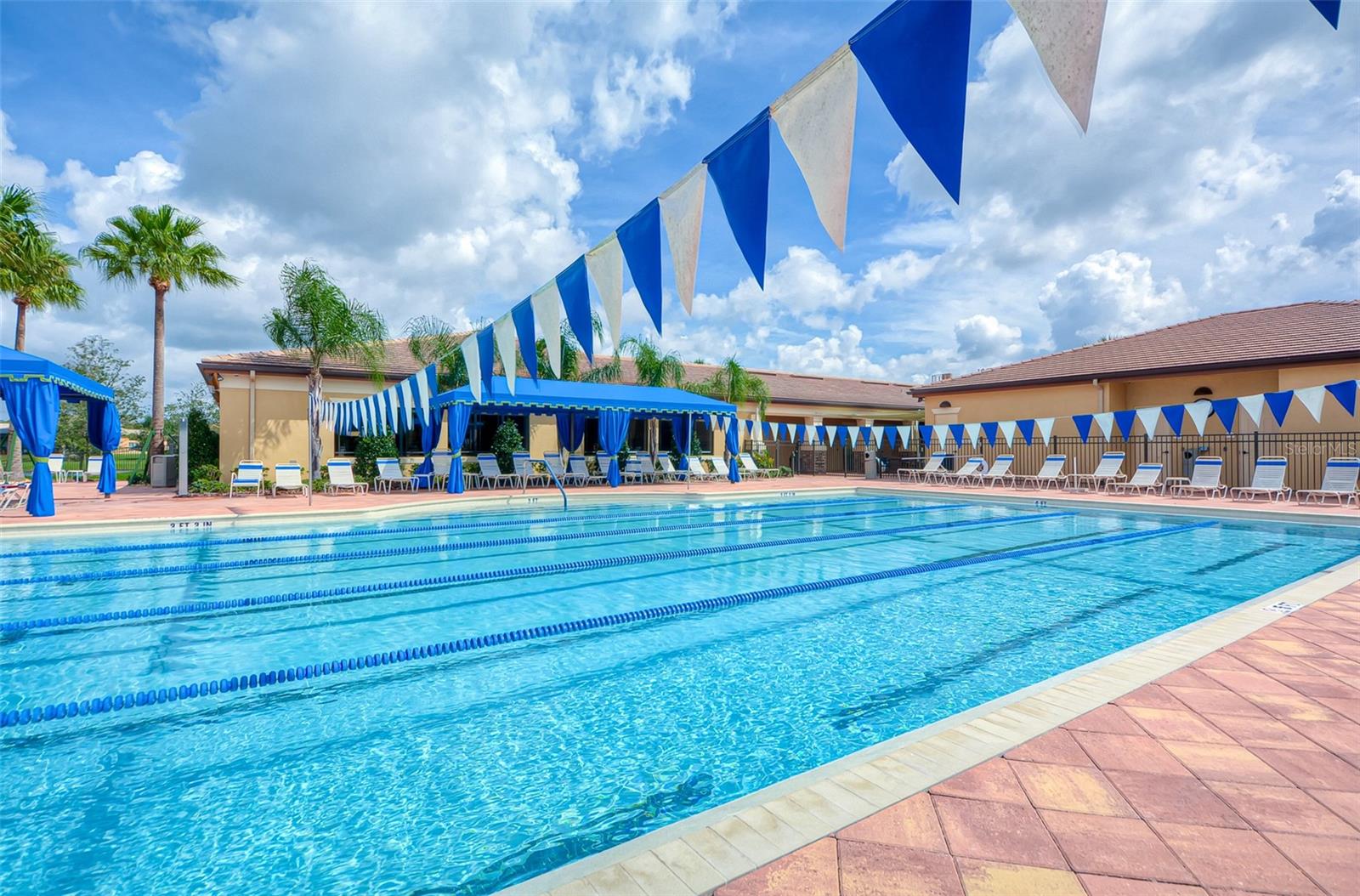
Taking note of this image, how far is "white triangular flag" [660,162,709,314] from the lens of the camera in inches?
194

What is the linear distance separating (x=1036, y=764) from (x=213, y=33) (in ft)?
44.4

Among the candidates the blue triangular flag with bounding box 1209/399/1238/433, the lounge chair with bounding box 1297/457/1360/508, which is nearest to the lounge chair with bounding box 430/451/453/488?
the blue triangular flag with bounding box 1209/399/1238/433

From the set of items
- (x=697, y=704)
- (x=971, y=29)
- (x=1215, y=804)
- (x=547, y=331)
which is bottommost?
(x=697, y=704)

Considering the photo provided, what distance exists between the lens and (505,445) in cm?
1778

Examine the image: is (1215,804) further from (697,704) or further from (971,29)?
(971,29)

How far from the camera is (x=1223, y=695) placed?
9.82 ft

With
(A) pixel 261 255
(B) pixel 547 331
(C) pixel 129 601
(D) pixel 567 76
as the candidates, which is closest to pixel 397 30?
(D) pixel 567 76

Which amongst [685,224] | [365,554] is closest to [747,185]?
[685,224]

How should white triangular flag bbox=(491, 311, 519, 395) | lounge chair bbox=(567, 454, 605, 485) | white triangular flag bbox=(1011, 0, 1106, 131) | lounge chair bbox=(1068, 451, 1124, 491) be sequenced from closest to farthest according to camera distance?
white triangular flag bbox=(1011, 0, 1106, 131)
white triangular flag bbox=(491, 311, 519, 395)
lounge chair bbox=(1068, 451, 1124, 491)
lounge chair bbox=(567, 454, 605, 485)

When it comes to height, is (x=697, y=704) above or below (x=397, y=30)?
below

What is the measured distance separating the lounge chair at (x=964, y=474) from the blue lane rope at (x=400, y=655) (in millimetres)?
12056

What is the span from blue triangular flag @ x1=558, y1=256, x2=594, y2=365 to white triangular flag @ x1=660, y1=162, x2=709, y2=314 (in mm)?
1760

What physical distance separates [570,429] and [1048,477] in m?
13.3

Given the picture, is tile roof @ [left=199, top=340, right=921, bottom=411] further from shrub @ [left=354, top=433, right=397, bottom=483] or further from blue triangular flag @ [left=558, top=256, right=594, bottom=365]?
blue triangular flag @ [left=558, top=256, right=594, bottom=365]
